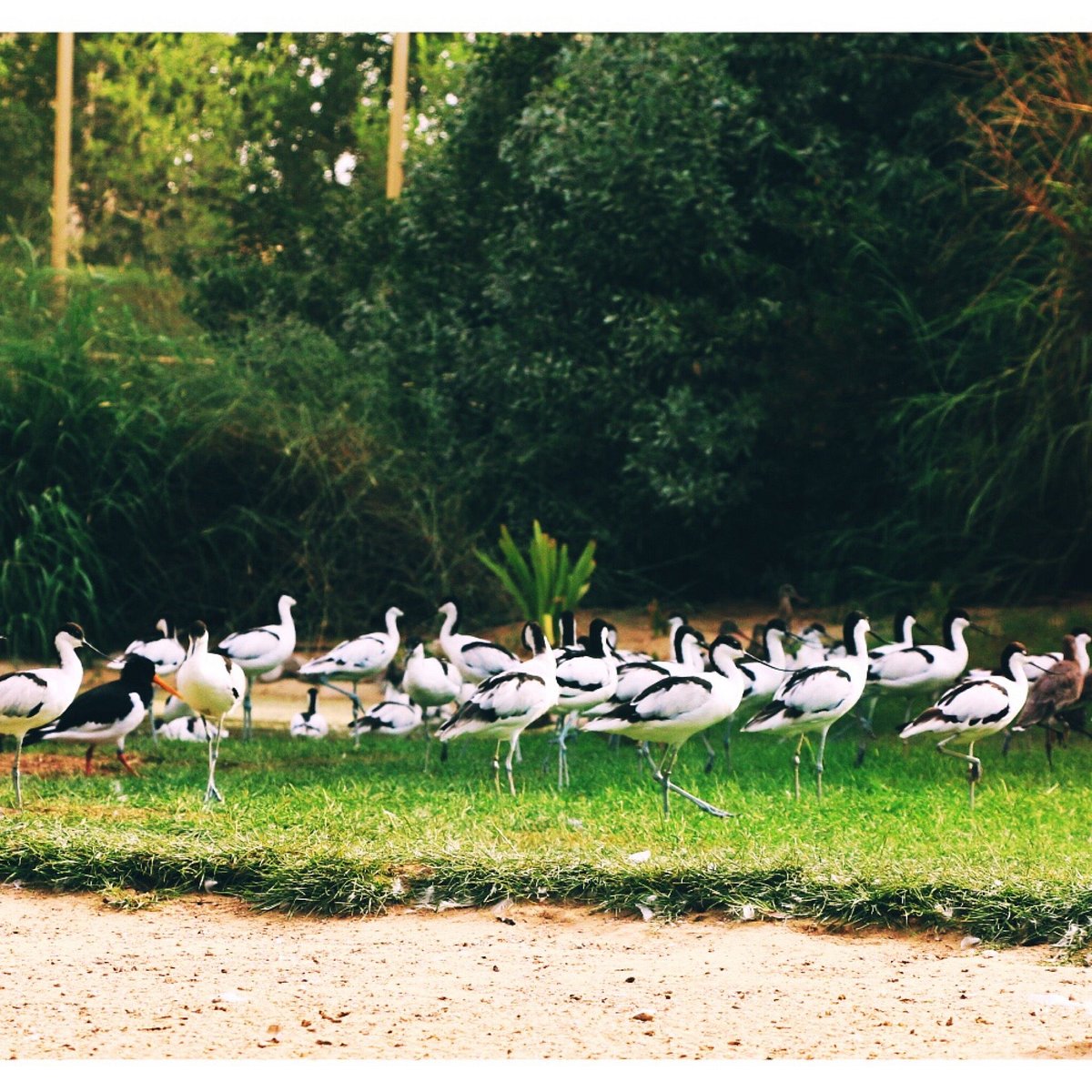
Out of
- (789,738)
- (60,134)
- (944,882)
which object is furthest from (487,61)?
(944,882)

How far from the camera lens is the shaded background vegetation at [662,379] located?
16266 mm

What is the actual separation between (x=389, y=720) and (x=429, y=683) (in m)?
1.17

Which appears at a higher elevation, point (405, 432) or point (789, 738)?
point (405, 432)

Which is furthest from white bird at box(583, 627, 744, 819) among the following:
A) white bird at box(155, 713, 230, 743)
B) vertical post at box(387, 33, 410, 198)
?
vertical post at box(387, 33, 410, 198)

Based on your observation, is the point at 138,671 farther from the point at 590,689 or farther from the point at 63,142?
the point at 63,142

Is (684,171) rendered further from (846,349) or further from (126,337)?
(126,337)

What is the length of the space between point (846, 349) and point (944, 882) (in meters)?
12.1

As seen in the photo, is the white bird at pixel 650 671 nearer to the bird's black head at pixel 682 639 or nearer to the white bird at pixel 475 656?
the bird's black head at pixel 682 639

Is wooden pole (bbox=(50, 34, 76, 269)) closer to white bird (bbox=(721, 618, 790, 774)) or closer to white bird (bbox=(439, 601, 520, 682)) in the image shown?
white bird (bbox=(439, 601, 520, 682))

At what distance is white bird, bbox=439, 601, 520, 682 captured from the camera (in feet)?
42.4

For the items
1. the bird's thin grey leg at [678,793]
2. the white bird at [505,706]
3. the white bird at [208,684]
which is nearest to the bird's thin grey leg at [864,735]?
the bird's thin grey leg at [678,793]

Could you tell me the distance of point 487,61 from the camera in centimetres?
2273

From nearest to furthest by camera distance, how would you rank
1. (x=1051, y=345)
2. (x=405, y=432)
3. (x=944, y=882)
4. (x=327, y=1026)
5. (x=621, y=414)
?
(x=327, y=1026), (x=944, y=882), (x=1051, y=345), (x=621, y=414), (x=405, y=432)

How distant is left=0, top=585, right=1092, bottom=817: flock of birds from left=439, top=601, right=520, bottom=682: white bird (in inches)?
0.6
